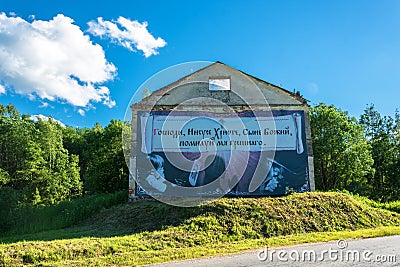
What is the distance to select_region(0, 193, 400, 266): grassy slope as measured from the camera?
303 inches

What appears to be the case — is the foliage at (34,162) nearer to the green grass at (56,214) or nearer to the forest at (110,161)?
the forest at (110,161)

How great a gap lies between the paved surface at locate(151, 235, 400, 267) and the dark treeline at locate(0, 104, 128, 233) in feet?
40.0

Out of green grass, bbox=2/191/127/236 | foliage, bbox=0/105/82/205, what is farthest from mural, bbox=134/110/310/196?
foliage, bbox=0/105/82/205

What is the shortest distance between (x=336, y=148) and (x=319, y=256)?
48.1 ft

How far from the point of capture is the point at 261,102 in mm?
17250

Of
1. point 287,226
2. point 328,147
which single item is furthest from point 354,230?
point 328,147

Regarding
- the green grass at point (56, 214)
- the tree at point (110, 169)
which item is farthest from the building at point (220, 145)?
the tree at point (110, 169)

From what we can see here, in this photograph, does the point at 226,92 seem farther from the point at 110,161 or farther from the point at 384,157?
the point at 384,157

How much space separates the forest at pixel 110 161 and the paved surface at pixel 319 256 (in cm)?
1150

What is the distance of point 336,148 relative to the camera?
20641 millimetres

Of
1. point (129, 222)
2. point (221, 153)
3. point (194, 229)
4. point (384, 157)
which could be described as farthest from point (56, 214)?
point (384, 157)

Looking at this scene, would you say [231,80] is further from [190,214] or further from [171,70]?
[190,214]

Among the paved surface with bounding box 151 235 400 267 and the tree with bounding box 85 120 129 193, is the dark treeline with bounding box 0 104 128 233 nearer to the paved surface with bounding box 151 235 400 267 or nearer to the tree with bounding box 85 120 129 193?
the tree with bounding box 85 120 129 193

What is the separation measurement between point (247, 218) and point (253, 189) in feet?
16.1
